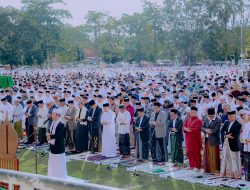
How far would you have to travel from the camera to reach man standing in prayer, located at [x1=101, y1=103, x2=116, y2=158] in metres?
11.1

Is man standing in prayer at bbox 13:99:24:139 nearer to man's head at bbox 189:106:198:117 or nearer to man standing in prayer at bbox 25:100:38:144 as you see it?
man standing in prayer at bbox 25:100:38:144

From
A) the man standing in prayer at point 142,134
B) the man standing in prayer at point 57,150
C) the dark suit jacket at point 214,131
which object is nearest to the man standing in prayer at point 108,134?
the man standing in prayer at point 142,134

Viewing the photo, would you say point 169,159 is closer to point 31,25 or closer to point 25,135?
point 25,135

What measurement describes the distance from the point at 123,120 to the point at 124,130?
0.81 feet

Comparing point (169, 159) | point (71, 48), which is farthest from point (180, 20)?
point (169, 159)

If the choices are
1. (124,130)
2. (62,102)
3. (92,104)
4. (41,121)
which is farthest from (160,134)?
(41,121)

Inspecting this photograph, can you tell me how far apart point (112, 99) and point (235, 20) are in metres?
40.4

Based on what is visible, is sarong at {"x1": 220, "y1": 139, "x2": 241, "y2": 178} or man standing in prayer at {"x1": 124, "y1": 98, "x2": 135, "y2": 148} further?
man standing in prayer at {"x1": 124, "y1": 98, "x2": 135, "y2": 148}

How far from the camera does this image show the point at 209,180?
8422 millimetres

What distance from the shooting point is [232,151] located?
8375 millimetres

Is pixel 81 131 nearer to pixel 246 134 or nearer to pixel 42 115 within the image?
pixel 42 115

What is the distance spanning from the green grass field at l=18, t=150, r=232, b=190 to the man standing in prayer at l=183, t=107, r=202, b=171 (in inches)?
37.0

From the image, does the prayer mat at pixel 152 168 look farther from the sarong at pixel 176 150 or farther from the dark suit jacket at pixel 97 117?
the dark suit jacket at pixel 97 117

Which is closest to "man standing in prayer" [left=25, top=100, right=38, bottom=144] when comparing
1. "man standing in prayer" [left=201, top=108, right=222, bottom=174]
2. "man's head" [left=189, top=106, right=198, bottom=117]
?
"man's head" [left=189, top=106, right=198, bottom=117]
